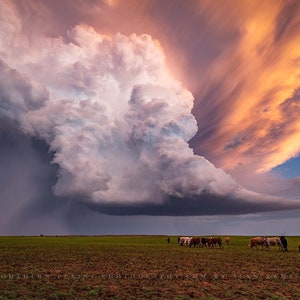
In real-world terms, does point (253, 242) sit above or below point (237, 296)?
above

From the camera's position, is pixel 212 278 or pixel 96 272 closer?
pixel 212 278

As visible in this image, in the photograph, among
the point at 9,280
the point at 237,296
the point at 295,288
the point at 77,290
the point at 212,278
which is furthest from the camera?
the point at 212,278

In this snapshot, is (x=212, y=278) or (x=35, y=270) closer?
(x=212, y=278)

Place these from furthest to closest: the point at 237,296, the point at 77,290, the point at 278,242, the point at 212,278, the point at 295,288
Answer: the point at 278,242, the point at 212,278, the point at 295,288, the point at 77,290, the point at 237,296

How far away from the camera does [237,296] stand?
17.6 metres

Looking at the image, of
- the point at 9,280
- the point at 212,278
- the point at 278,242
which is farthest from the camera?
the point at 278,242

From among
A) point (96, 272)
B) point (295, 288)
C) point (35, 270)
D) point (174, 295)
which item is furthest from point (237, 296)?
point (35, 270)

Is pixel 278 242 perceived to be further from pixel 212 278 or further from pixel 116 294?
pixel 116 294

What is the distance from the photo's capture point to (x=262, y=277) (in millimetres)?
24031

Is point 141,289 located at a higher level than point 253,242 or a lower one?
lower

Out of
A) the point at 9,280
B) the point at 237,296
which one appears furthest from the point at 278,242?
the point at 9,280

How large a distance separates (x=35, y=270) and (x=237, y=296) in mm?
16691

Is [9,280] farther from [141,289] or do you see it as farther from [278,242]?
[278,242]

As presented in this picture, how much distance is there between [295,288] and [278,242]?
38187 mm
